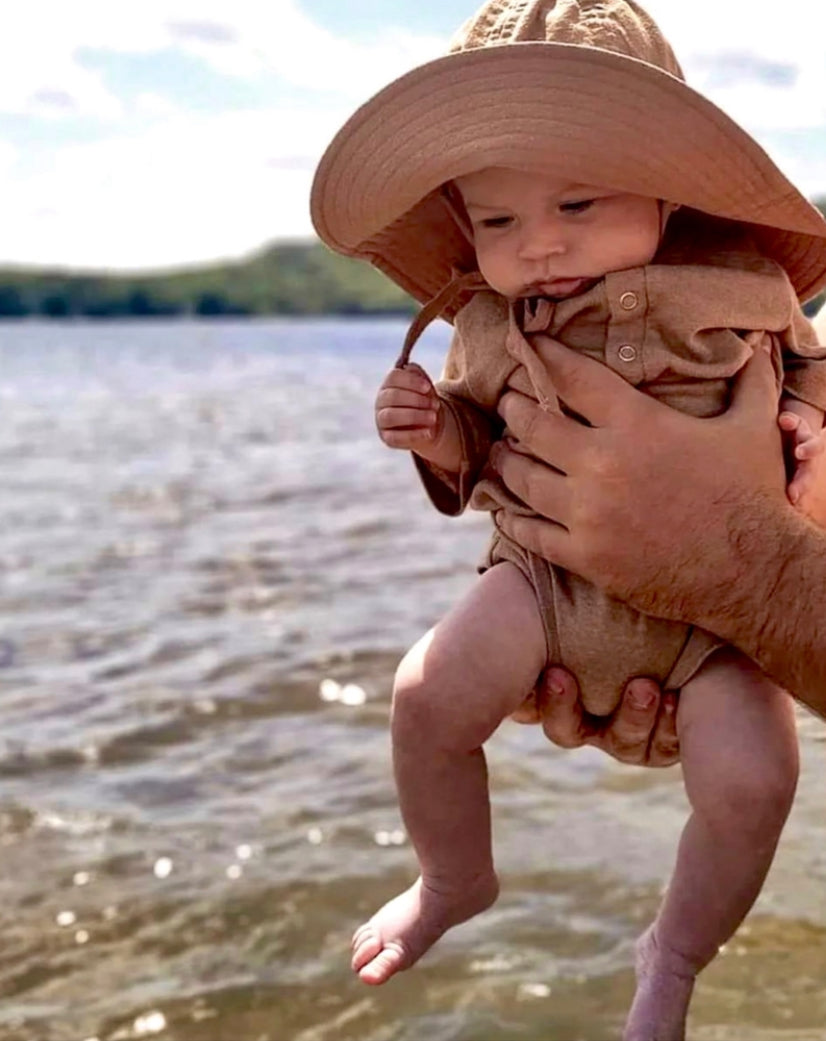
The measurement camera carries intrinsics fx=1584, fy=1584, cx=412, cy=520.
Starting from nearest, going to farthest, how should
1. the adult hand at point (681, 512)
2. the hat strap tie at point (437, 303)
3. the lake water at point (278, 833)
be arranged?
the adult hand at point (681, 512) → the hat strap tie at point (437, 303) → the lake water at point (278, 833)

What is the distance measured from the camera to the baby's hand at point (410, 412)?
2.80m

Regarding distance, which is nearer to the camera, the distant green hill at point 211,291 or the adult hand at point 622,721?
the adult hand at point 622,721

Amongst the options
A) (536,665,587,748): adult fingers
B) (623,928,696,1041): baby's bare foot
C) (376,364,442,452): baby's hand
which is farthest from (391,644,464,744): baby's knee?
(623,928,696,1041): baby's bare foot

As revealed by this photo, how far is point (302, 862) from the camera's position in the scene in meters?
5.04

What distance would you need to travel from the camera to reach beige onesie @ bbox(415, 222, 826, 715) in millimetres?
2674

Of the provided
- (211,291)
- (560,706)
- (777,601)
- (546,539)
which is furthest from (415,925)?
(211,291)

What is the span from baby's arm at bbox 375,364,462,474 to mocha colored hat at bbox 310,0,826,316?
301 mm

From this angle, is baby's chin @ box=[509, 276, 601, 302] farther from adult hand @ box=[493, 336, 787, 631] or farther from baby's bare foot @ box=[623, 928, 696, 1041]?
baby's bare foot @ box=[623, 928, 696, 1041]

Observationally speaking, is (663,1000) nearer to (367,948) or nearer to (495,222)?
(367,948)

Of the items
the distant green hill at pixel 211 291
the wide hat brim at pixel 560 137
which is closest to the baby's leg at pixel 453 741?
the wide hat brim at pixel 560 137

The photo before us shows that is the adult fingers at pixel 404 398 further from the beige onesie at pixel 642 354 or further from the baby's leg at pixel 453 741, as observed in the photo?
the baby's leg at pixel 453 741

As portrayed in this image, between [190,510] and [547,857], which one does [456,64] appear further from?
[190,510]

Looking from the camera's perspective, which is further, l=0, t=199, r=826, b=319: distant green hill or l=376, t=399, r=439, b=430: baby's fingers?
l=0, t=199, r=826, b=319: distant green hill

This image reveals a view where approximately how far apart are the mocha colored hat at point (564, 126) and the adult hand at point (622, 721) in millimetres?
840
